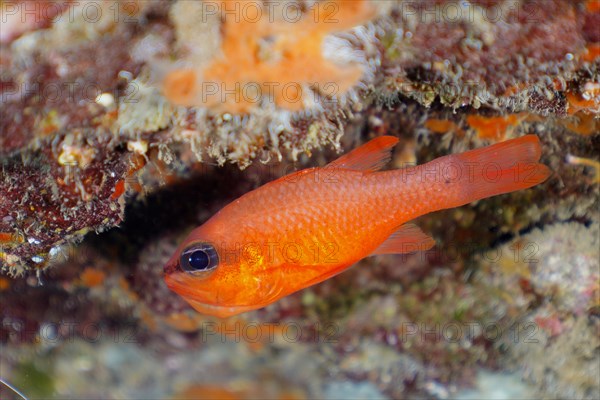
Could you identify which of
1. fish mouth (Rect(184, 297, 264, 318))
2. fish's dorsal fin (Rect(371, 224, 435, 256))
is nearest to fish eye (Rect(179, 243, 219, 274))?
fish mouth (Rect(184, 297, 264, 318))

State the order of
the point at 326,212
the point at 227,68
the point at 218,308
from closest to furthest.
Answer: the point at 227,68, the point at 326,212, the point at 218,308

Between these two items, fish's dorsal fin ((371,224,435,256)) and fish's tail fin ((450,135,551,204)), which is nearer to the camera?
fish's tail fin ((450,135,551,204))

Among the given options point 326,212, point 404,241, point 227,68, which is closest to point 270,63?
point 227,68

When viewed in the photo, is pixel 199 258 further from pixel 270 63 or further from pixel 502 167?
pixel 502 167

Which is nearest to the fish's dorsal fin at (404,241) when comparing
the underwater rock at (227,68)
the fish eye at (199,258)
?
the underwater rock at (227,68)

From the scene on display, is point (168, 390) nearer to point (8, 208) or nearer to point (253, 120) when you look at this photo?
point (8, 208)

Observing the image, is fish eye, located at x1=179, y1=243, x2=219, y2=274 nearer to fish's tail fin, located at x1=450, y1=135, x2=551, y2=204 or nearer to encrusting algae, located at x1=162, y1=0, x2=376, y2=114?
encrusting algae, located at x1=162, y1=0, x2=376, y2=114
